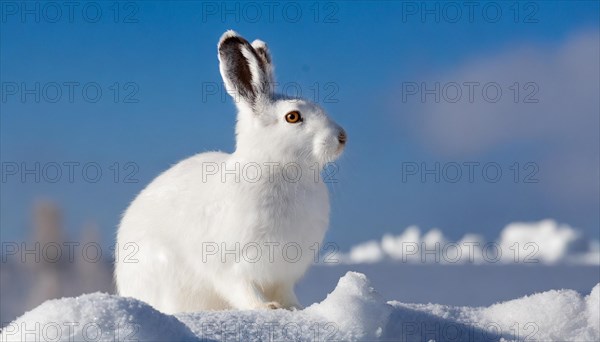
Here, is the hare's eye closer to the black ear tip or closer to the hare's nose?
the hare's nose

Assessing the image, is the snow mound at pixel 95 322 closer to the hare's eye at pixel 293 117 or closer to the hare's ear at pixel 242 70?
the hare's eye at pixel 293 117

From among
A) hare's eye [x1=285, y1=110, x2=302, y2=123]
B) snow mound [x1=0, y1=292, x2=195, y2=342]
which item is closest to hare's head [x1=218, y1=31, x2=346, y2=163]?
hare's eye [x1=285, y1=110, x2=302, y2=123]

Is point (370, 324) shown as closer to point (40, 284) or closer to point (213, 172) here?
point (213, 172)

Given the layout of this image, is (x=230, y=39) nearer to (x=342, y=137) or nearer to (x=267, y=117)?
(x=267, y=117)

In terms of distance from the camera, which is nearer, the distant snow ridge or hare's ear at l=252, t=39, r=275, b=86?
the distant snow ridge

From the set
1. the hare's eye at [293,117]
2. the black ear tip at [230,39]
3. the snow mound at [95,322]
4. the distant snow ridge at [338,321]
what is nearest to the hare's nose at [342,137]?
the hare's eye at [293,117]

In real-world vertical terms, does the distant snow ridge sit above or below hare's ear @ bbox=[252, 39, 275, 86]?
below

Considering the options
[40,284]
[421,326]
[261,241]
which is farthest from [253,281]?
[40,284]
